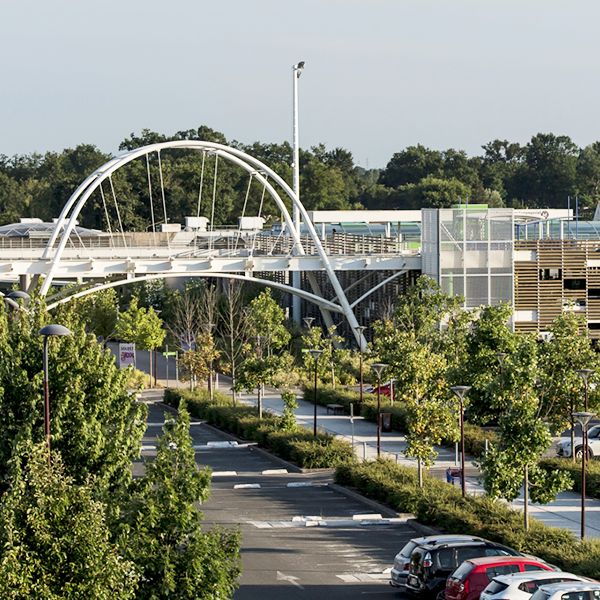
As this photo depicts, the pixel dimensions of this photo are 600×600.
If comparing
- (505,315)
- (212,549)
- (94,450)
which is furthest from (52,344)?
(505,315)

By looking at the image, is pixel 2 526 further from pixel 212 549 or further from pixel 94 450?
pixel 94 450

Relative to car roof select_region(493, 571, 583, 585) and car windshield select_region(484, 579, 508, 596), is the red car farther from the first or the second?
car windshield select_region(484, 579, 508, 596)

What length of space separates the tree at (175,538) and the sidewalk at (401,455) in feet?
36.1

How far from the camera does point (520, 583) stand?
15.3 meters

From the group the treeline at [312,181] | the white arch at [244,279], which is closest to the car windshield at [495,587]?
the white arch at [244,279]

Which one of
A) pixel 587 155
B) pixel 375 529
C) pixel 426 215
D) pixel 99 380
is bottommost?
pixel 375 529

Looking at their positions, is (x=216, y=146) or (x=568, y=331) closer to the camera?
(x=568, y=331)

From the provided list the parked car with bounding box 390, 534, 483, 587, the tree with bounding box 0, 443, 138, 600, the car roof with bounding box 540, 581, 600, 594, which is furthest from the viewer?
the parked car with bounding box 390, 534, 483, 587

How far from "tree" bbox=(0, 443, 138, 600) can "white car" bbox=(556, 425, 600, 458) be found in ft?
70.1

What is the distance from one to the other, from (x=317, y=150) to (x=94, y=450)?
148m

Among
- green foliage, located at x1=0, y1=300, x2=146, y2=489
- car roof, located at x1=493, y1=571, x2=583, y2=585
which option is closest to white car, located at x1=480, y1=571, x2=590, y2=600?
car roof, located at x1=493, y1=571, x2=583, y2=585

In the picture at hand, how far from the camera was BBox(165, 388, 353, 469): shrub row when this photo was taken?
100ft

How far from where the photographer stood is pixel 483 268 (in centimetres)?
4791

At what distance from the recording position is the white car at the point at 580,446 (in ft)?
98.0
